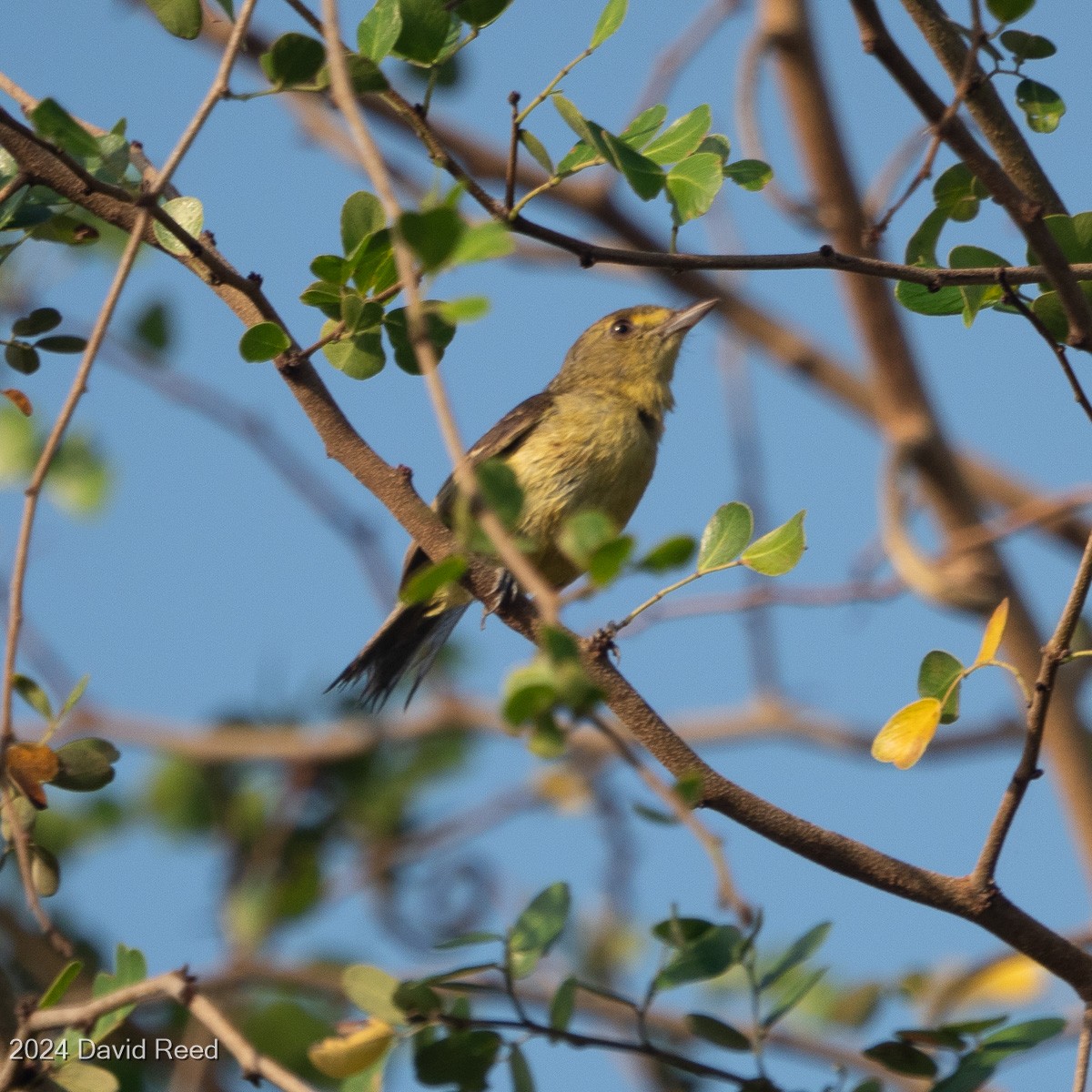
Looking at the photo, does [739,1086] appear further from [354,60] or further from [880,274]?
[354,60]

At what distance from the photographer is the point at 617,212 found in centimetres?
743

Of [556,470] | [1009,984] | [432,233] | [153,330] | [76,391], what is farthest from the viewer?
[556,470]

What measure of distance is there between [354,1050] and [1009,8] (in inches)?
80.0

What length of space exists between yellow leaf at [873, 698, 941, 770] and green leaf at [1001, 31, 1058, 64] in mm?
1224

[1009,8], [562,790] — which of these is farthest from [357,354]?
[562,790]

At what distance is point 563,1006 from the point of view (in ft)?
7.70

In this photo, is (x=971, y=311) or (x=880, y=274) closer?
(x=880, y=274)

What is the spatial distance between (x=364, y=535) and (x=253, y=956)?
146cm

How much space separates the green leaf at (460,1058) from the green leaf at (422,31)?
1.58 meters

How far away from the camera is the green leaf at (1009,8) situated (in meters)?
2.51

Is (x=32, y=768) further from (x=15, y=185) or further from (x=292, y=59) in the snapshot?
(x=292, y=59)

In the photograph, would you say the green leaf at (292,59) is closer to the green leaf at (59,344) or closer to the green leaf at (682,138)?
the green leaf at (682,138)

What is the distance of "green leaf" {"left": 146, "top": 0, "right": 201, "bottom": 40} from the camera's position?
8.46ft

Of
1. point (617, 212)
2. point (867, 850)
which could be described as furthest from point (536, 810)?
point (867, 850)
